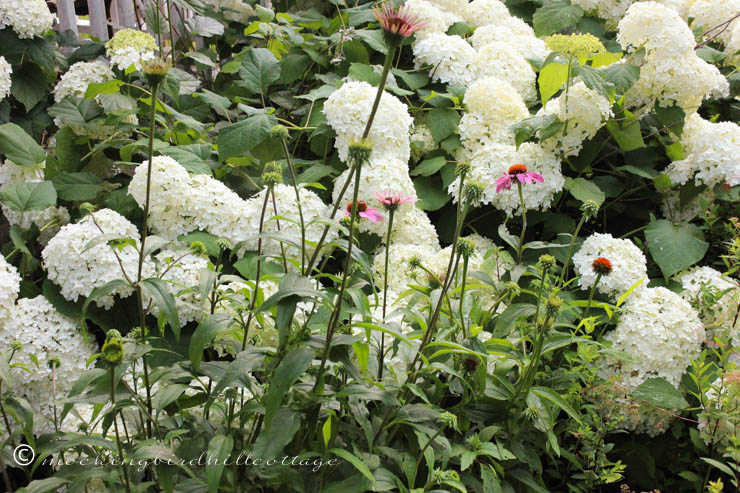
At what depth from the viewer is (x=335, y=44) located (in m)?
3.06

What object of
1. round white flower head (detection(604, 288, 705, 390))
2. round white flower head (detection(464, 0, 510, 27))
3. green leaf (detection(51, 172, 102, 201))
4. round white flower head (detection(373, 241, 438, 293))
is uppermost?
round white flower head (detection(464, 0, 510, 27))

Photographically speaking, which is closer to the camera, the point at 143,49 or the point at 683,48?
the point at 683,48

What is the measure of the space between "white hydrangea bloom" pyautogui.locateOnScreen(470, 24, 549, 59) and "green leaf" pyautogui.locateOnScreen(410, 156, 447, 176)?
827 mm

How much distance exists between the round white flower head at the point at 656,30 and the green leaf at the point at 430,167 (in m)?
0.86

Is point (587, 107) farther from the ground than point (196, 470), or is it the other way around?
point (587, 107)

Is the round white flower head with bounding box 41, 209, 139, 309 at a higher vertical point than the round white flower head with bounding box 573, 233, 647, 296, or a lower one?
higher

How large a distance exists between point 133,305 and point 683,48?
7.17 ft

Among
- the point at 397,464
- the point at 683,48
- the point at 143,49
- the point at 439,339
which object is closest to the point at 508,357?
the point at 439,339

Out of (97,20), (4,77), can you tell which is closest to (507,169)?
(4,77)

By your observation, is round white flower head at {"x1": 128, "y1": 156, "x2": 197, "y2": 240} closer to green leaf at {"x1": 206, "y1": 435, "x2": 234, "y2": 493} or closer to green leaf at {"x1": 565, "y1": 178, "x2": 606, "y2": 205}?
green leaf at {"x1": 206, "y1": 435, "x2": 234, "y2": 493}

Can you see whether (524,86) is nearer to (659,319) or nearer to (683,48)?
(683,48)

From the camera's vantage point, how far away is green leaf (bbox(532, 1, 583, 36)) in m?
3.26

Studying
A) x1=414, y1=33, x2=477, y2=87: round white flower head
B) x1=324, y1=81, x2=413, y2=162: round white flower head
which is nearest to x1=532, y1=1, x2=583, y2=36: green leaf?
x1=414, y1=33, x2=477, y2=87: round white flower head

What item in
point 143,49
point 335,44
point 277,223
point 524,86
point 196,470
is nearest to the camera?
point 196,470
